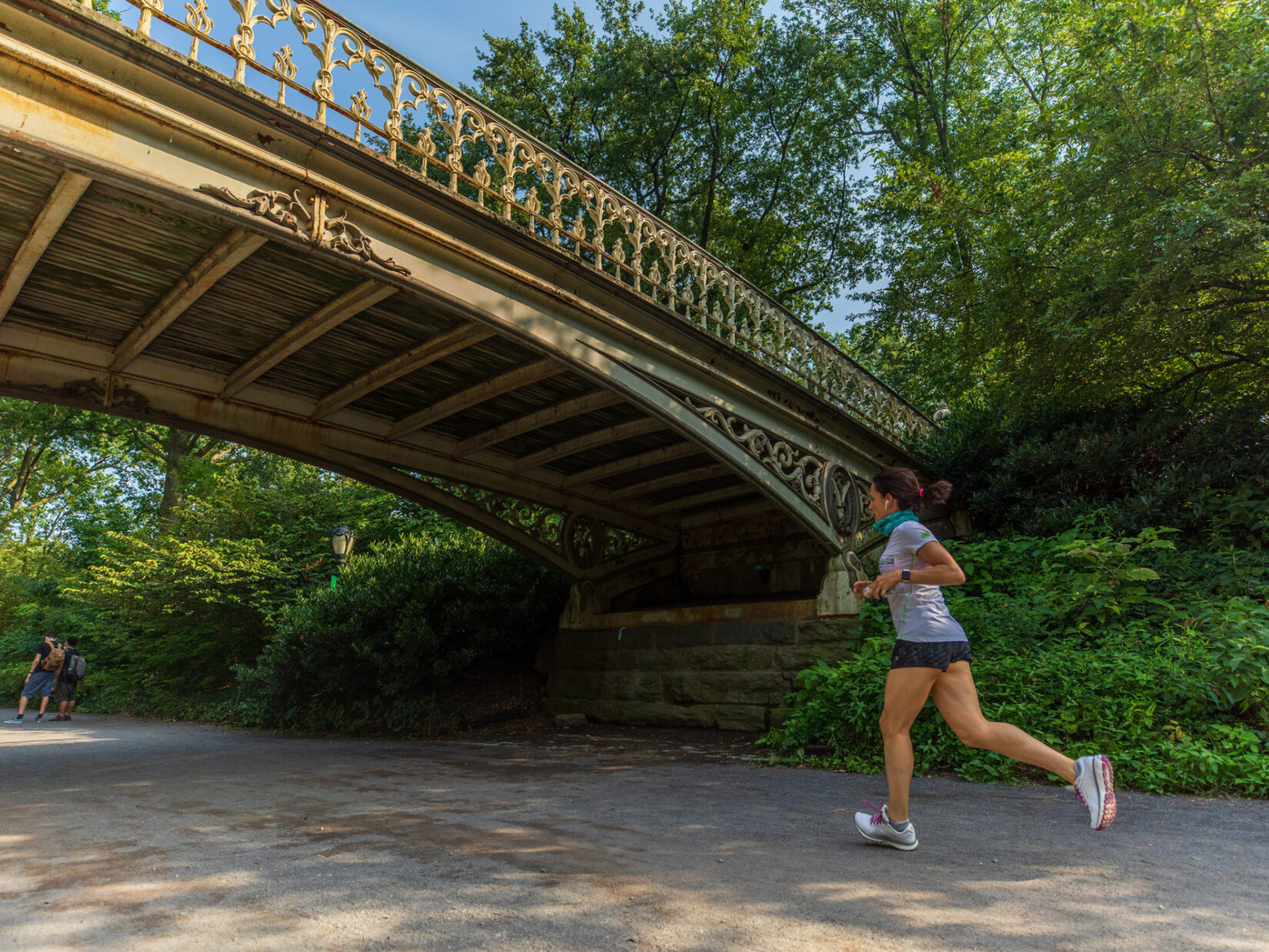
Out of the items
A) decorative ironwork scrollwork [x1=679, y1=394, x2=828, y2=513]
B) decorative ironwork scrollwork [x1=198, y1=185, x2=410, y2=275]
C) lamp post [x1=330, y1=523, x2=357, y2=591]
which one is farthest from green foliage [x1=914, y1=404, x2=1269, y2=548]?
lamp post [x1=330, y1=523, x2=357, y2=591]

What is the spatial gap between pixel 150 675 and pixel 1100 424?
1862cm

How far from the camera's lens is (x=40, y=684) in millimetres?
14891

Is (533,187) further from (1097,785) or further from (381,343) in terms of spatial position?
(1097,785)

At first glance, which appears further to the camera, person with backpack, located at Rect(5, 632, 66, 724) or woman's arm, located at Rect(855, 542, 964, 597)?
person with backpack, located at Rect(5, 632, 66, 724)

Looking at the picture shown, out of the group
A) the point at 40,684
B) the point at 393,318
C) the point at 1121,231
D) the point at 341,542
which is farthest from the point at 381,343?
the point at 40,684

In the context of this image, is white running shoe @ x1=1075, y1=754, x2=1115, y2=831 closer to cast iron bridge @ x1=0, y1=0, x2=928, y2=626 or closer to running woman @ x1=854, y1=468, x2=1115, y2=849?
running woman @ x1=854, y1=468, x2=1115, y2=849

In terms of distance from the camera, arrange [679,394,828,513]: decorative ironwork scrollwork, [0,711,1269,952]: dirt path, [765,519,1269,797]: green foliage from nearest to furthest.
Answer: [0,711,1269,952]: dirt path < [765,519,1269,797]: green foliage < [679,394,828,513]: decorative ironwork scrollwork

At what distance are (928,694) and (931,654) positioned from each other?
0.20m

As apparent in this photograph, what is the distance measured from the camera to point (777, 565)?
10.6m

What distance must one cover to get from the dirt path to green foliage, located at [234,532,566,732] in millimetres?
4540

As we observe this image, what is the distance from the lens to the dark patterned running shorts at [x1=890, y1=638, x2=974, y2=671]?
336cm

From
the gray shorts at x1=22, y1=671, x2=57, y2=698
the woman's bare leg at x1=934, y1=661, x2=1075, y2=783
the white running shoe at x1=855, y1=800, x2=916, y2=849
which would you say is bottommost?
the gray shorts at x1=22, y1=671, x2=57, y2=698

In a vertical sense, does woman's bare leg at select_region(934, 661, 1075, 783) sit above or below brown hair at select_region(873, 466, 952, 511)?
below

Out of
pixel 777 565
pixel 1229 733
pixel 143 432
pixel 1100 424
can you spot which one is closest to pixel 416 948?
pixel 1229 733
